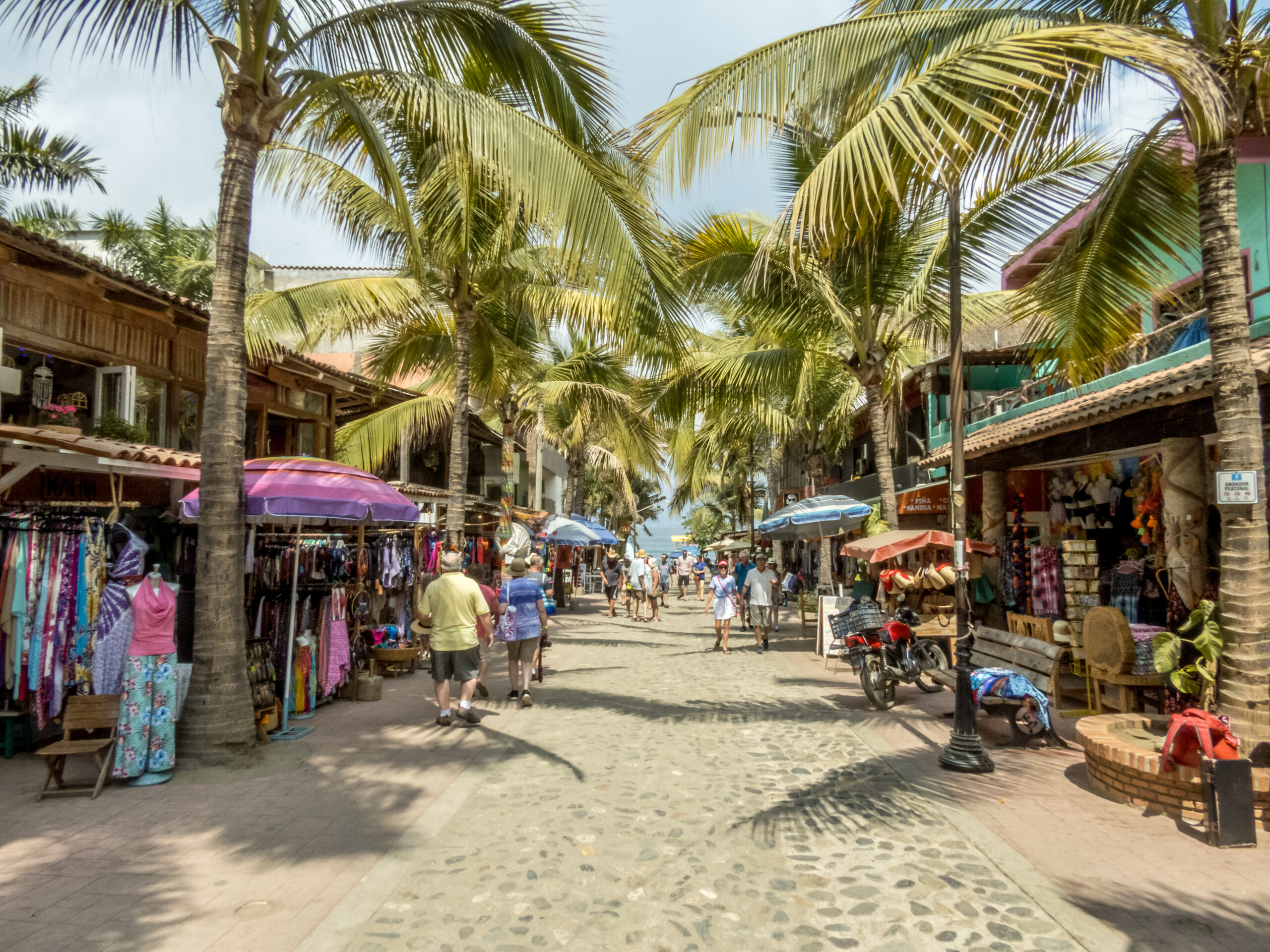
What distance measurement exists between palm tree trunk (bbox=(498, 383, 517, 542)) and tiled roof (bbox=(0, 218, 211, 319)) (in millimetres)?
8095

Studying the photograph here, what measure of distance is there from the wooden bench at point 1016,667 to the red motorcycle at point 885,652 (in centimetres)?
25

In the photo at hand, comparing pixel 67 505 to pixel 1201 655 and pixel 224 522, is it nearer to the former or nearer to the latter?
pixel 224 522

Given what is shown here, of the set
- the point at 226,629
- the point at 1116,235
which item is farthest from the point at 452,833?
the point at 1116,235

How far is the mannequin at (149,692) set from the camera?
20.5 feet

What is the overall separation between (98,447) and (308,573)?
4.03 m

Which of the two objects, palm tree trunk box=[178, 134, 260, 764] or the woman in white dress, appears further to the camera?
the woman in white dress

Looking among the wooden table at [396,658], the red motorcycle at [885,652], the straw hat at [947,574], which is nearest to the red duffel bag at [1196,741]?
the red motorcycle at [885,652]

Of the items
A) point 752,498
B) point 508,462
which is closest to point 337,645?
point 508,462

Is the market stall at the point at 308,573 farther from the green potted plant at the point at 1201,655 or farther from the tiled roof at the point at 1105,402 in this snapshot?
the tiled roof at the point at 1105,402

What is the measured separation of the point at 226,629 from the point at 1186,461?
8822 mm

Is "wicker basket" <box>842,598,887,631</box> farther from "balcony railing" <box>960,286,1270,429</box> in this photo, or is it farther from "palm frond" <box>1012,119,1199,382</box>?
"palm frond" <box>1012,119,1199,382</box>

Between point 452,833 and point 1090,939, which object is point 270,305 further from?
point 1090,939

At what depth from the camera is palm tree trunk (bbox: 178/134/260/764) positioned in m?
6.74


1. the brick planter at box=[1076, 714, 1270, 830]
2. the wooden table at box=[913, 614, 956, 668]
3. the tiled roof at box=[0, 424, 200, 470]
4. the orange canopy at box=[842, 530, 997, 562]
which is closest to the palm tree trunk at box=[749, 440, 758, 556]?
the orange canopy at box=[842, 530, 997, 562]
